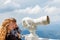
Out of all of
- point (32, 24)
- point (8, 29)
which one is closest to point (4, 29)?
point (8, 29)

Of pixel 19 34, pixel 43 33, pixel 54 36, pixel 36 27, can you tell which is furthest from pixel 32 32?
pixel 54 36

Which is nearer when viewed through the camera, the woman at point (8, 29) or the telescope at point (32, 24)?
the woman at point (8, 29)

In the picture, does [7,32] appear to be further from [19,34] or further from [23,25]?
[23,25]

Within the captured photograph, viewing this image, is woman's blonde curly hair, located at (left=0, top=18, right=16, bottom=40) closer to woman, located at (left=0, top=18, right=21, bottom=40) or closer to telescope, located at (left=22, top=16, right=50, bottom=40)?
woman, located at (left=0, top=18, right=21, bottom=40)

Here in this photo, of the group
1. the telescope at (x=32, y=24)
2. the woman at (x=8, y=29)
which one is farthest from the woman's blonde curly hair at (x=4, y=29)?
the telescope at (x=32, y=24)

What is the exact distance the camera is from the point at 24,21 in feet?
6.15

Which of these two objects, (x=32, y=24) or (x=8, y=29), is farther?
(x=32, y=24)

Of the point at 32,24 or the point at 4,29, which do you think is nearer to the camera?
the point at 4,29

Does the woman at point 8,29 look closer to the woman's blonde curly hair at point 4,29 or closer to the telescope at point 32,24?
the woman's blonde curly hair at point 4,29

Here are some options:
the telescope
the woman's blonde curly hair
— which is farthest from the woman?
the telescope

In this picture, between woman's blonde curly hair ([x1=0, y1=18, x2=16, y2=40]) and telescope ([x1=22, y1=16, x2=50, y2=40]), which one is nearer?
woman's blonde curly hair ([x1=0, y1=18, x2=16, y2=40])

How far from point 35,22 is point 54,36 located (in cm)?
101

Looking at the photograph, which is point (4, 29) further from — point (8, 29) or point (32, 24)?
point (32, 24)

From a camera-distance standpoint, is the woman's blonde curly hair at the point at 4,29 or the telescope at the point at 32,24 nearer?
the woman's blonde curly hair at the point at 4,29
